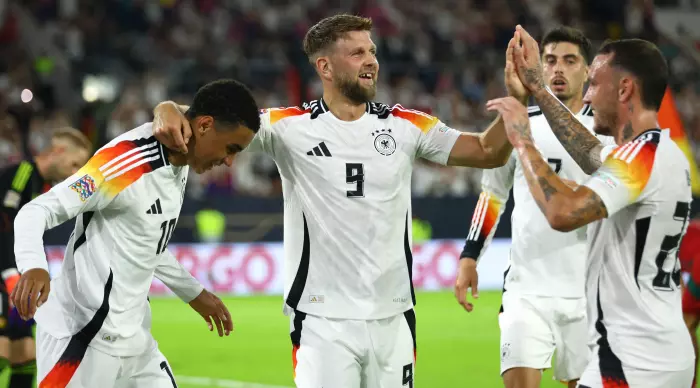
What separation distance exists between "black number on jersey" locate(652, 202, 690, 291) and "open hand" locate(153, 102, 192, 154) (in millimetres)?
2367

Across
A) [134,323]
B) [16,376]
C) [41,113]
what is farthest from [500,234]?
[134,323]

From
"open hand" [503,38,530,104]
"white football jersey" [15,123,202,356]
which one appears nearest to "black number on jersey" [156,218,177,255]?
"white football jersey" [15,123,202,356]

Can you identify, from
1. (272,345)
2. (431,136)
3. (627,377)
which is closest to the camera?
(627,377)

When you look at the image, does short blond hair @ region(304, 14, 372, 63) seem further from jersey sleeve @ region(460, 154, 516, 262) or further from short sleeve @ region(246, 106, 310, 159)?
jersey sleeve @ region(460, 154, 516, 262)

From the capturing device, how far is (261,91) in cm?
2059

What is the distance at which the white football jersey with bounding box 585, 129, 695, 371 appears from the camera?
4.38 metres

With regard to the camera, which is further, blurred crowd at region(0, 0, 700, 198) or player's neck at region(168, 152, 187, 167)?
blurred crowd at region(0, 0, 700, 198)

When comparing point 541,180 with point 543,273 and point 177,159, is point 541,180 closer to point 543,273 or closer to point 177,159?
point 177,159

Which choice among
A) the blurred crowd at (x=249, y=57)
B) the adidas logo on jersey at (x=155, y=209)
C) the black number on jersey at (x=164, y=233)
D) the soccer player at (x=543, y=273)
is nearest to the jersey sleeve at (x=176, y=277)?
the black number on jersey at (x=164, y=233)

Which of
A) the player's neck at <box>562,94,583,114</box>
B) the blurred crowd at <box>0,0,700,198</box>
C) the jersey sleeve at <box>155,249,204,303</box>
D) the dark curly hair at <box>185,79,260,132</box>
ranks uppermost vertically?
the blurred crowd at <box>0,0,700,198</box>

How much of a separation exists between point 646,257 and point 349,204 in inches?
62.2

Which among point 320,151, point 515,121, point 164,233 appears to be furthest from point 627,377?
point 164,233

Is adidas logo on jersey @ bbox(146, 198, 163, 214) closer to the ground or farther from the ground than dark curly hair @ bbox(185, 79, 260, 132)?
closer to the ground

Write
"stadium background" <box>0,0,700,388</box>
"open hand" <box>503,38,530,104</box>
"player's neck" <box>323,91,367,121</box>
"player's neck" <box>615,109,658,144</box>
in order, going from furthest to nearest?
"stadium background" <box>0,0,700,388</box>
"player's neck" <box>323,91,367,121</box>
"open hand" <box>503,38,530,104</box>
"player's neck" <box>615,109,658,144</box>
